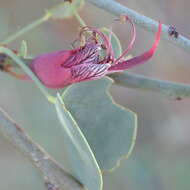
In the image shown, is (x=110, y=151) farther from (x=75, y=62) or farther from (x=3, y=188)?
(x=3, y=188)

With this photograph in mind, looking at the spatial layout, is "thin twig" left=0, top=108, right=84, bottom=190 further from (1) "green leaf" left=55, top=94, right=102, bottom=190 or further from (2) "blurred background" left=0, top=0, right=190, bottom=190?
(2) "blurred background" left=0, top=0, right=190, bottom=190

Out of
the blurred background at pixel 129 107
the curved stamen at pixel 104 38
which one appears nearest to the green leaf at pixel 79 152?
the curved stamen at pixel 104 38

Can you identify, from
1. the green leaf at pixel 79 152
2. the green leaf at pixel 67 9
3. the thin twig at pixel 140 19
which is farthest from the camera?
the green leaf at pixel 67 9

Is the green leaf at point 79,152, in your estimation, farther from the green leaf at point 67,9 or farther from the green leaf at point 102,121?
the green leaf at point 67,9

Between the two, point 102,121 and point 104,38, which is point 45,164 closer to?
point 102,121

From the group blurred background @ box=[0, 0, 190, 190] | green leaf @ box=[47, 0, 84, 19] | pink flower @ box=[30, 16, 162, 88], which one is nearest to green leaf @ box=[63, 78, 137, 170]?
pink flower @ box=[30, 16, 162, 88]
